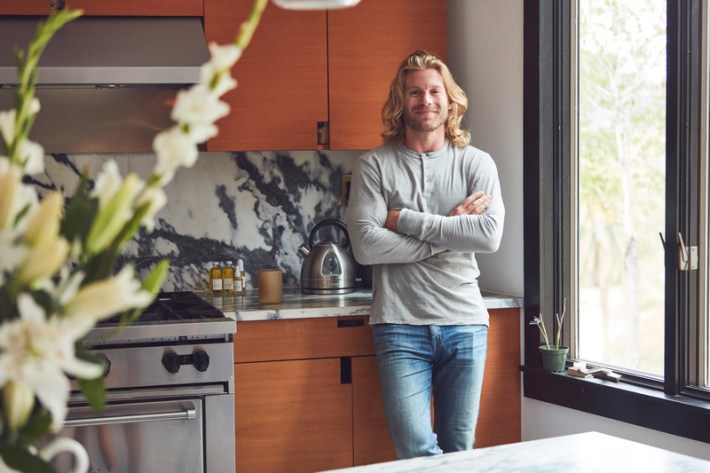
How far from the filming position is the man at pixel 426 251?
9.70 ft

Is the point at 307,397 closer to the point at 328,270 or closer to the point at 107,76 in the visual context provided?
Result: the point at 328,270

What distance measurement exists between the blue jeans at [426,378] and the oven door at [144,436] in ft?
2.08

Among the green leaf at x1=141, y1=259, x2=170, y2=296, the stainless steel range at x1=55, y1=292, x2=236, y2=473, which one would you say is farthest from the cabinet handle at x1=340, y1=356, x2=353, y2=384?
the green leaf at x1=141, y1=259, x2=170, y2=296

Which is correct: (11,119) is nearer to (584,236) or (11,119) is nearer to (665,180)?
(665,180)

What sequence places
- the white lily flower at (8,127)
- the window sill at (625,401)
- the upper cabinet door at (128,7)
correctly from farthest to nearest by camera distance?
the upper cabinet door at (128,7), the window sill at (625,401), the white lily flower at (8,127)

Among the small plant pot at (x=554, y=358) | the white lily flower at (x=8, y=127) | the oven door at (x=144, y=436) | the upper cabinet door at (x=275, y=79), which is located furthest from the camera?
the upper cabinet door at (x=275, y=79)

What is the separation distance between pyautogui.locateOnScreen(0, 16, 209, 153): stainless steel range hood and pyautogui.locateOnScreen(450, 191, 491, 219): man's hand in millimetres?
1091

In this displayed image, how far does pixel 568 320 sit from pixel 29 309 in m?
3.07

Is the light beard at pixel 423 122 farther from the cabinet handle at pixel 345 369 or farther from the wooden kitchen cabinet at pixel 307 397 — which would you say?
the cabinet handle at pixel 345 369

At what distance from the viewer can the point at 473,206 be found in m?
3.00

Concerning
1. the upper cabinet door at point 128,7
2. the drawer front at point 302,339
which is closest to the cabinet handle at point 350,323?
the drawer front at point 302,339

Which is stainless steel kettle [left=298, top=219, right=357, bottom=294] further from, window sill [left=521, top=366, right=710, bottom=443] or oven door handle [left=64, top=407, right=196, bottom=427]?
oven door handle [left=64, top=407, right=196, bottom=427]

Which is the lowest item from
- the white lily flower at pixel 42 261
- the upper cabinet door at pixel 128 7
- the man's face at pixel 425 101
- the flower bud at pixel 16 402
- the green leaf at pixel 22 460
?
the green leaf at pixel 22 460

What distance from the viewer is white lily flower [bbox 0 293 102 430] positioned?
0.51m
